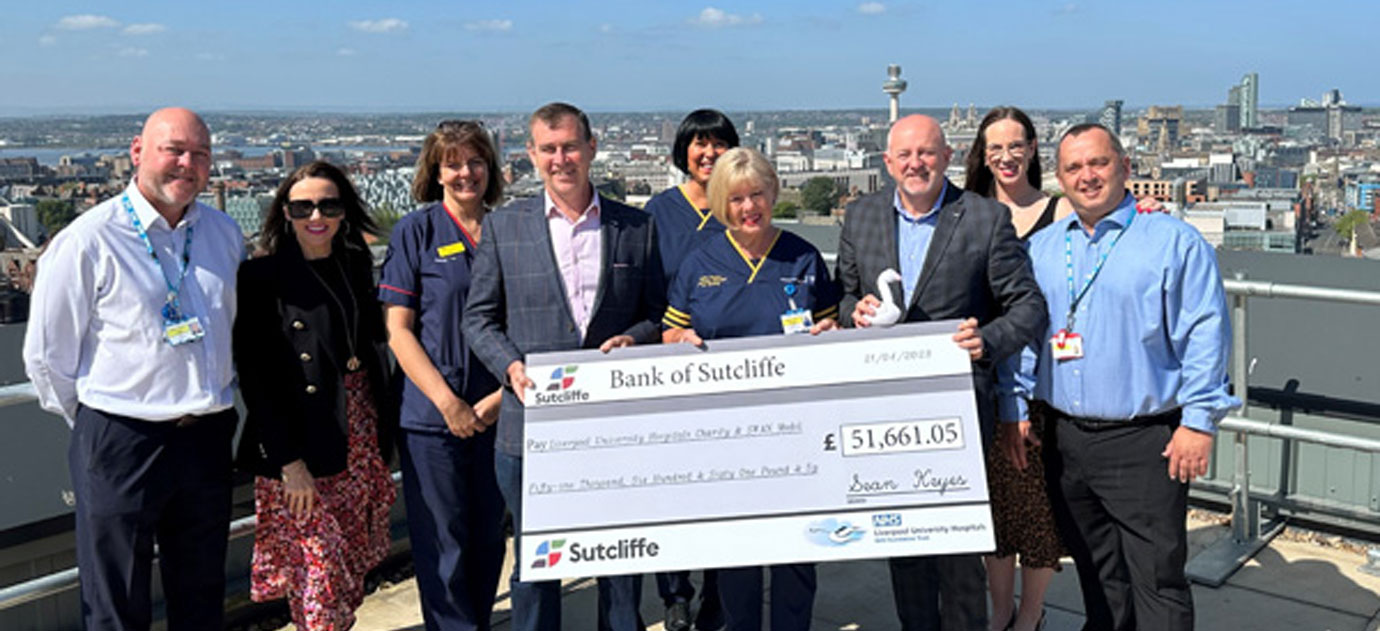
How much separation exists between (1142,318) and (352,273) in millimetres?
2215

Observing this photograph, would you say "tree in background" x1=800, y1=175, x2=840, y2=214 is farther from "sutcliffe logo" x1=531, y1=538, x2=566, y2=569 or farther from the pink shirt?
"sutcliffe logo" x1=531, y1=538, x2=566, y2=569

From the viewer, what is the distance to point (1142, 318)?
3209mm

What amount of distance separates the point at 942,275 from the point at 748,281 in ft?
1.76

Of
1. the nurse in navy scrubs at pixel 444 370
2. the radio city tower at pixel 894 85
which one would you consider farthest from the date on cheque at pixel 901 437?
the radio city tower at pixel 894 85

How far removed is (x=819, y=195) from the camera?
12925 centimetres

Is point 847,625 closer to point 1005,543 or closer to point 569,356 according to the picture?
point 1005,543

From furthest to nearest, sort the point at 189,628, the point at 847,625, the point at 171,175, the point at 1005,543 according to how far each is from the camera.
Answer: the point at 847,625, the point at 1005,543, the point at 189,628, the point at 171,175

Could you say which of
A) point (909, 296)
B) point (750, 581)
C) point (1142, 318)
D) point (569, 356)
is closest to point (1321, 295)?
point (1142, 318)

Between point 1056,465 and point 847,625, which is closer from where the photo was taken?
point 1056,465

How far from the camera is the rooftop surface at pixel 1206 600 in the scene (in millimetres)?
4293

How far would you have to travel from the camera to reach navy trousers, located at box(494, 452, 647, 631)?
3.37 metres

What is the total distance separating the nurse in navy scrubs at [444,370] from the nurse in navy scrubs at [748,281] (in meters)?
0.62

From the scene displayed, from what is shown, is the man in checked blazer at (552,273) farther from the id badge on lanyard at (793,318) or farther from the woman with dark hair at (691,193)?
the woman with dark hair at (691,193)

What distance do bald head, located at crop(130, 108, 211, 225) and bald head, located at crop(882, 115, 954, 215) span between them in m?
1.81
